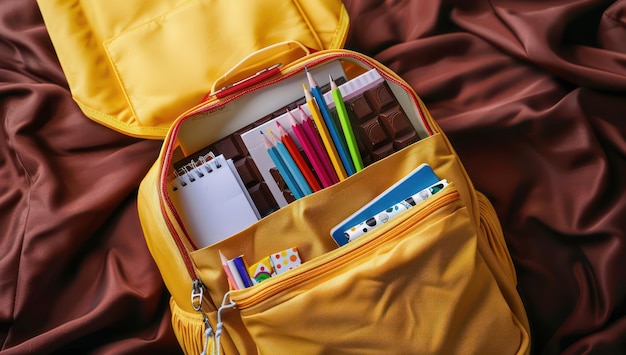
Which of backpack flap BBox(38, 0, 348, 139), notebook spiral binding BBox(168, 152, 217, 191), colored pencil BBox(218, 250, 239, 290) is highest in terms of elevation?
backpack flap BBox(38, 0, 348, 139)

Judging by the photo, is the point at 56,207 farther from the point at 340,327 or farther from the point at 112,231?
the point at 340,327

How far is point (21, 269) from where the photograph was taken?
707 mm

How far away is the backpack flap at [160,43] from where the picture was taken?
72cm

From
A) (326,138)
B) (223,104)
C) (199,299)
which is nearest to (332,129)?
(326,138)

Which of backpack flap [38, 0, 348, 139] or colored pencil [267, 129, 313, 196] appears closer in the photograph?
colored pencil [267, 129, 313, 196]

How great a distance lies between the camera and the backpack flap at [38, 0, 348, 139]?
28.5 inches

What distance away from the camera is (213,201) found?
2.10 ft

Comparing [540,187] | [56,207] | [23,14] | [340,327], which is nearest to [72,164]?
[56,207]

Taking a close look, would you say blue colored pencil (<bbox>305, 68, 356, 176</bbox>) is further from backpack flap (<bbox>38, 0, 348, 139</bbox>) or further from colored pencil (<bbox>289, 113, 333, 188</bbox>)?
backpack flap (<bbox>38, 0, 348, 139</bbox>)

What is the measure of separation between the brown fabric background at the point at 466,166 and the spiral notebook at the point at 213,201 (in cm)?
14

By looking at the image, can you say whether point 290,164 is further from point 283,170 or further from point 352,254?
point 352,254

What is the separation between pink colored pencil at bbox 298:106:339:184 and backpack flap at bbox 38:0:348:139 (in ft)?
0.48

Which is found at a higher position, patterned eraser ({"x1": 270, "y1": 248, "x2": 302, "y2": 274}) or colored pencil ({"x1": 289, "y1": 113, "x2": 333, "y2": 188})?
colored pencil ({"x1": 289, "y1": 113, "x2": 333, "y2": 188})

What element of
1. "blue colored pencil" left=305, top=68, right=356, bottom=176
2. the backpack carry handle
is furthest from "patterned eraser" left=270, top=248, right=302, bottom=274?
the backpack carry handle
